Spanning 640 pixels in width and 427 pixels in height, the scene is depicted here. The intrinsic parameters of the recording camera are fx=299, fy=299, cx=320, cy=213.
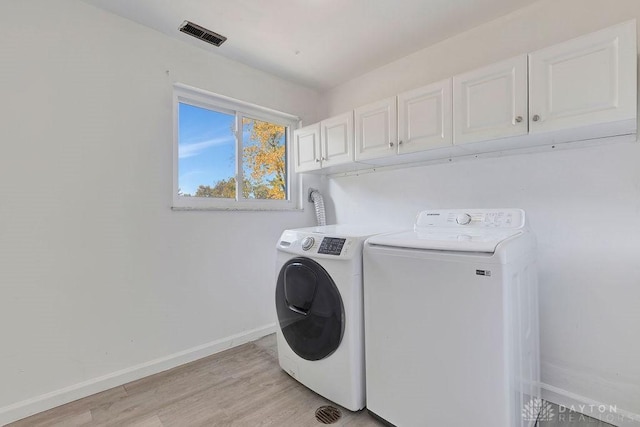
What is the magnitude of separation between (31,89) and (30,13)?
0.40 metres

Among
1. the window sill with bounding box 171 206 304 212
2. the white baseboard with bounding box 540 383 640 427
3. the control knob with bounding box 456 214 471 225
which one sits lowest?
the white baseboard with bounding box 540 383 640 427

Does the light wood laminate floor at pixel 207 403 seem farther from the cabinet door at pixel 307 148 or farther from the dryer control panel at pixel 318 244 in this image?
the cabinet door at pixel 307 148

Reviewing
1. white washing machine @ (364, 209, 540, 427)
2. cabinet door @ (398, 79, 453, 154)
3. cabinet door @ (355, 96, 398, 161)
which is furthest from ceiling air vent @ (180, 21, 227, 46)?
white washing machine @ (364, 209, 540, 427)

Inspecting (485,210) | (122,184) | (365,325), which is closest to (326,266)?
(365,325)

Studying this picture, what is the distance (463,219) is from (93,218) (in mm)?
2162

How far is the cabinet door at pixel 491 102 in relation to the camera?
1.50m

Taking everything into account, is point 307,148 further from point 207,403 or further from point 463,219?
point 207,403

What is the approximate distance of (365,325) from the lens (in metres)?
1.52

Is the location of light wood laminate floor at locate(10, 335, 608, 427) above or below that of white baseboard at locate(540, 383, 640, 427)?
below

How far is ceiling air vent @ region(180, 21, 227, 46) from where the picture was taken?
75.8 inches

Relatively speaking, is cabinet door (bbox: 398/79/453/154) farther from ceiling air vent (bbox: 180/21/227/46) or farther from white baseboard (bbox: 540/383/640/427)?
white baseboard (bbox: 540/383/640/427)

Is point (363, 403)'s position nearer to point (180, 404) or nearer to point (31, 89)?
point (180, 404)

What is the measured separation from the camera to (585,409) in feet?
5.14

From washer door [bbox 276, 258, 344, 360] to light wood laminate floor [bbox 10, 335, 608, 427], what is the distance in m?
0.26
